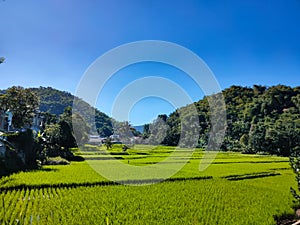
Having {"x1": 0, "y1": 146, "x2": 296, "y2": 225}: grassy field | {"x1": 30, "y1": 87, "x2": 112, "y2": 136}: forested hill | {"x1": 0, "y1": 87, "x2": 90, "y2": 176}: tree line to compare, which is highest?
{"x1": 30, "y1": 87, "x2": 112, "y2": 136}: forested hill

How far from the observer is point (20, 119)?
72.2ft

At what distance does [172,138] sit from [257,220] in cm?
4688

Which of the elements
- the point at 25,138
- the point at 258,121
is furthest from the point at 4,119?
the point at 258,121

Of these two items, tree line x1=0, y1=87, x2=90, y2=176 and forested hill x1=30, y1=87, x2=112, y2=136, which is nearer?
tree line x1=0, y1=87, x2=90, y2=176

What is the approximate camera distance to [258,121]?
45.5 metres

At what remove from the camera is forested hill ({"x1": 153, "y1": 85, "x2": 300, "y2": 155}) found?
124 ft

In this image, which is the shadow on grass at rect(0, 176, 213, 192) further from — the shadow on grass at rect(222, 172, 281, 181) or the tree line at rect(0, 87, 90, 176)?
the tree line at rect(0, 87, 90, 176)

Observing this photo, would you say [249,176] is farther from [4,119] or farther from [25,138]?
[4,119]

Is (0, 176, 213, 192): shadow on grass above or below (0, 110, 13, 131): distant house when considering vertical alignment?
below

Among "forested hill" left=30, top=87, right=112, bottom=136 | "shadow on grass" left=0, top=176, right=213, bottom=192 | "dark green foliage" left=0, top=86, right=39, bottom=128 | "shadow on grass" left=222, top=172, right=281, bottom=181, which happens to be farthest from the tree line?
"forested hill" left=30, top=87, right=112, bottom=136

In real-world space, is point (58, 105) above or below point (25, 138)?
above

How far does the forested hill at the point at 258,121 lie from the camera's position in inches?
1486

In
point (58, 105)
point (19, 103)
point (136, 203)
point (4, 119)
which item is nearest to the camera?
point (136, 203)

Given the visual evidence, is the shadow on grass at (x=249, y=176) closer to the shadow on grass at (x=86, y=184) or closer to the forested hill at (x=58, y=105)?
→ the shadow on grass at (x=86, y=184)
